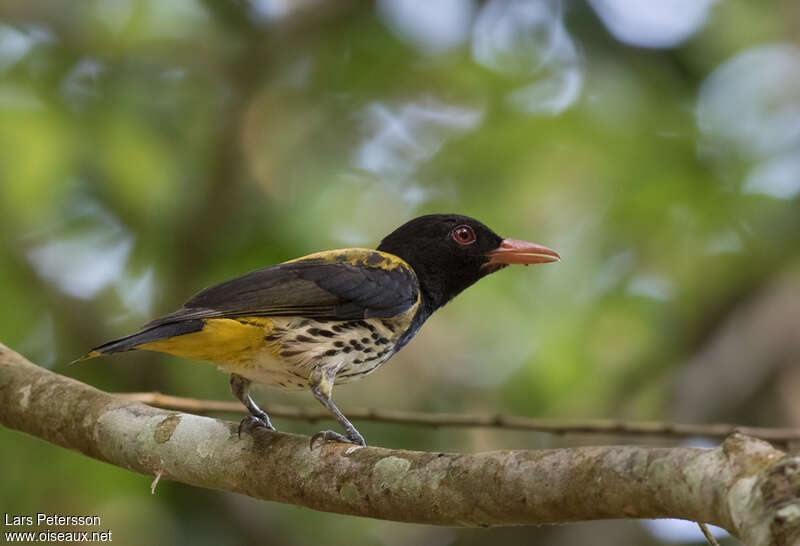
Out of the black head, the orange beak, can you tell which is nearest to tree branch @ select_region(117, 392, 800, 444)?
the black head

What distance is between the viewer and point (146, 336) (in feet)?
9.95

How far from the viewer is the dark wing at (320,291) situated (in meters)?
3.35

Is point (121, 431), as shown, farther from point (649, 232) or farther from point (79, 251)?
point (649, 232)

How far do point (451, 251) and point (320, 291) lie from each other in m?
0.95

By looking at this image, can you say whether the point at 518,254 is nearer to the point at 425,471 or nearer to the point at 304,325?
the point at 304,325

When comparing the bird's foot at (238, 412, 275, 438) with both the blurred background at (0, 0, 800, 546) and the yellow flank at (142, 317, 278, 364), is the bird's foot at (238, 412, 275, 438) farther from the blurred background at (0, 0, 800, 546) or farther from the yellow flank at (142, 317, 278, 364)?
the blurred background at (0, 0, 800, 546)

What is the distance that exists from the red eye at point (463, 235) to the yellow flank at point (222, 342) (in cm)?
125

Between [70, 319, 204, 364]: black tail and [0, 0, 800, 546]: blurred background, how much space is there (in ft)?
6.82

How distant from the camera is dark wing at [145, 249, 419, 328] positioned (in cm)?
335

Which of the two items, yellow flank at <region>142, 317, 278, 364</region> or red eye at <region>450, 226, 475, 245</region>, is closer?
yellow flank at <region>142, 317, 278, 364</region>

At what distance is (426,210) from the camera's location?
20.1 ft

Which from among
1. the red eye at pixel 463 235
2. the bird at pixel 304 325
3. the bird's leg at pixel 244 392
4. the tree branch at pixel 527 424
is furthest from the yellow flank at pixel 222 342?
the red eye at pixel 463 235

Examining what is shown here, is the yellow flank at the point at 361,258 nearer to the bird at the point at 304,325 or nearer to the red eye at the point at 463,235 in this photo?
the bird at the point at 304,325

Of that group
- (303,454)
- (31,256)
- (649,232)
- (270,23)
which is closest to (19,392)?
(303,454)
